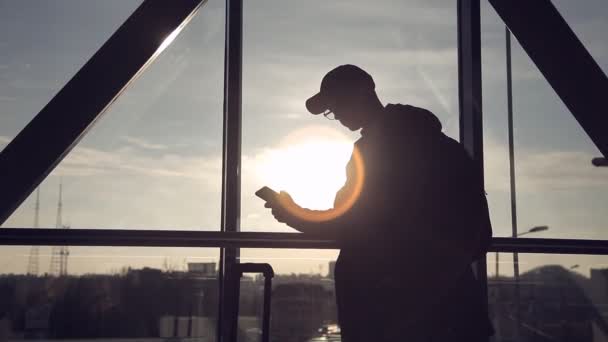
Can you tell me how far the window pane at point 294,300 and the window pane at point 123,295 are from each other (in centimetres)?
28

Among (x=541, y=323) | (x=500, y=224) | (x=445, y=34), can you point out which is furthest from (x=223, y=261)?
(x=445, y=34)

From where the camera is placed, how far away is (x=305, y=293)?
2891 mm

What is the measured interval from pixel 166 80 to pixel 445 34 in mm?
1759

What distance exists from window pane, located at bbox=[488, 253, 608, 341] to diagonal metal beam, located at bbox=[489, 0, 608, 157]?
33.2 inches

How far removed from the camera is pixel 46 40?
4.11m

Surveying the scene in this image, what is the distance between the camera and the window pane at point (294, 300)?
2.73m

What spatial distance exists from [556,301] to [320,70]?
2104 millimetres

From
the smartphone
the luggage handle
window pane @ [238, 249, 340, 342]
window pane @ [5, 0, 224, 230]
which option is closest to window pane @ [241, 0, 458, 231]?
window pane @ [5, 0, 224, 230]

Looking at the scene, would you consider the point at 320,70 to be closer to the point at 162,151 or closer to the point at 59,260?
the point at 162,151

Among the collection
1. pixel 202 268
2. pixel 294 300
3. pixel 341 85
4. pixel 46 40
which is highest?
pixel 46 40

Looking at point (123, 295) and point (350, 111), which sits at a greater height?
point (350, 111)

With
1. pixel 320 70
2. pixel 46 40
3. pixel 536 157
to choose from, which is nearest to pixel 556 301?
pixel 536 157

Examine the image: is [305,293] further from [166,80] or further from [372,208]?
[166,80]

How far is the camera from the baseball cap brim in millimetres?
1787
